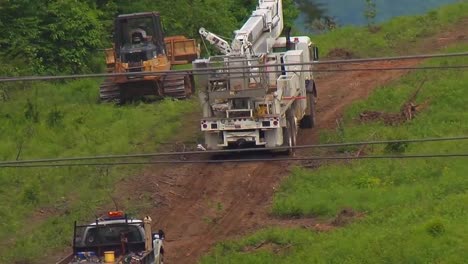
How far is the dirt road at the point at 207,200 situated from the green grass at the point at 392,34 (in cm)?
1177

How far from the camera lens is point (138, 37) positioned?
4006 cm

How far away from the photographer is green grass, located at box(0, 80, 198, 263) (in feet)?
92.2

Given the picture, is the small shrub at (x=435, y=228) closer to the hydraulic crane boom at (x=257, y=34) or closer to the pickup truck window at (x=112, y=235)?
the pickup truck window at (x=112, y=235)

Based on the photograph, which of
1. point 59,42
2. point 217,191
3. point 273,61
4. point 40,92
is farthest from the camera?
point 59,42

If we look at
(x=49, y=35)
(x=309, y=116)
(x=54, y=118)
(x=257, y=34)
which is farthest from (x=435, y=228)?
(x=49, y=35)

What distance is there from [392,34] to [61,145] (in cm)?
1870

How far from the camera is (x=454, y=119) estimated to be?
33375 millimetres

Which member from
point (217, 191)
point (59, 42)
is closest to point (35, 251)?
point (217, 191)

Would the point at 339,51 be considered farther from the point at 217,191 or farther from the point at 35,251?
the point at 35,251

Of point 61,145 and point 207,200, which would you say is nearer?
point 207,200

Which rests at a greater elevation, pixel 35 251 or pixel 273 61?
pixel 273 61

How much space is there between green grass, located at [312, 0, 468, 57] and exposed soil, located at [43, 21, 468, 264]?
1190 centimetres

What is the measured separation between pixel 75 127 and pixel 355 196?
426 inches

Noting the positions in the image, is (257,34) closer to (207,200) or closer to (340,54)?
(207,200)
